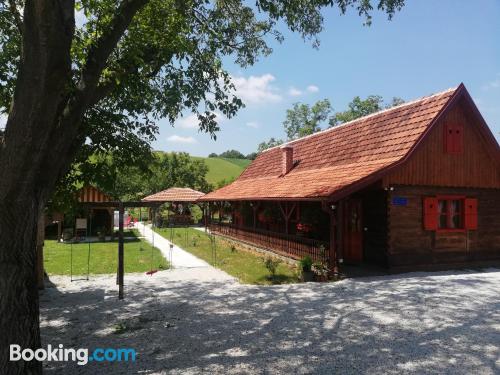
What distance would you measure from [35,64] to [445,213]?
12943mm

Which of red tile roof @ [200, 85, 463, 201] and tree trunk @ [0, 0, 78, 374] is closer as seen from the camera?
tree trunk @ [0, 0, 78, 374]

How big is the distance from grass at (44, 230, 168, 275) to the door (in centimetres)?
654

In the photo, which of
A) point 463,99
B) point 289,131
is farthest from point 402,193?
point 289,131

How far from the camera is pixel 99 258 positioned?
1576 centimetres

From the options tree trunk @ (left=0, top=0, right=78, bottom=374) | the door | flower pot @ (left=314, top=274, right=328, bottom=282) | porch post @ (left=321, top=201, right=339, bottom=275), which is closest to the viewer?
tree trunk @ (left=0, top=0, right=78, bottom=374)

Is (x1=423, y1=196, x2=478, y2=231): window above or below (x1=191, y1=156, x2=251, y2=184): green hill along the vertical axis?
below

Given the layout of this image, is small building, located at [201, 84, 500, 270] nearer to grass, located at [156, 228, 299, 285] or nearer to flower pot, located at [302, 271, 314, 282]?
flower pot, located at [302, 271, 314, 282]

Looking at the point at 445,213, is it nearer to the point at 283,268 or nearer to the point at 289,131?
the point at 283,268

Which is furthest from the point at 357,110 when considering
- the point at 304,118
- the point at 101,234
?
the point at 101,234

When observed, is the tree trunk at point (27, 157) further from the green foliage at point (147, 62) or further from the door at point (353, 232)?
the door at point (353, 232)

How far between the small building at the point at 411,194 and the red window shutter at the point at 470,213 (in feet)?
0.11

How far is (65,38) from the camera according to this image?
4371 millimetres

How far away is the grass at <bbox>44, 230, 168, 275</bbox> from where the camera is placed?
1334cm

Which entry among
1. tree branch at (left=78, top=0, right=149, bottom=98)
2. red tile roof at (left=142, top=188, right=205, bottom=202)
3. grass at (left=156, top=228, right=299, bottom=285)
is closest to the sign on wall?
grass at (left=156, top=228, right=299, bottom=285)
